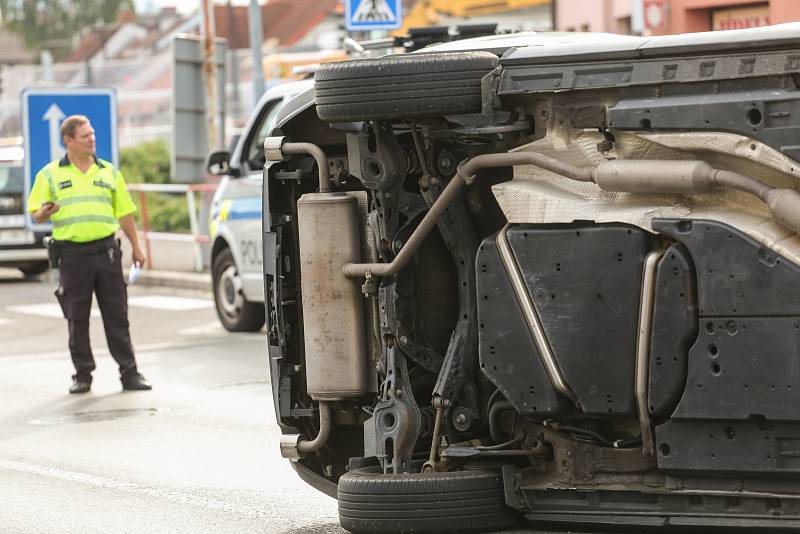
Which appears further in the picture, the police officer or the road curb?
the road curb

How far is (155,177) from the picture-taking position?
37281 millimetres

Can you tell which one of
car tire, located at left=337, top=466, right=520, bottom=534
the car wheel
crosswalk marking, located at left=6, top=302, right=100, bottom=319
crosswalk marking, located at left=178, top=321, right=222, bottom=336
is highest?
car tire, located at left=337, top=466, right=520, bottom=534

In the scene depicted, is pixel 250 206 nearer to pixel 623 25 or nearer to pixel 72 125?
pixel 72 125

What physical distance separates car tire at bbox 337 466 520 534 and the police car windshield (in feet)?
56.9

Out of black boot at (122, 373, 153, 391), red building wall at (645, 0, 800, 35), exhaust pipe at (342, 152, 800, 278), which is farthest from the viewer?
red building wall at (645, 0, 800, 35)

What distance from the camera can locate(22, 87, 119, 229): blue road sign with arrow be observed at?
19094mm

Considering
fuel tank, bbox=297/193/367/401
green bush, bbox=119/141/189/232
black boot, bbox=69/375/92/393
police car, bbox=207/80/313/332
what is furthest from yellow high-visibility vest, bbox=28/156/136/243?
green bush, bbox=119/141/189/232

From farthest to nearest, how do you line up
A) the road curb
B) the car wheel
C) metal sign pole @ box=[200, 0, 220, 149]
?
1. the car wheel
2. metal sign pole @ box=[200, 0, 220, 149]
3. the road curb

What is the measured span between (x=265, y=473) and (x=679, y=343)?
→ 330 cm

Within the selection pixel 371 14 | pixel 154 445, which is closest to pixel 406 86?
pixel 154 445

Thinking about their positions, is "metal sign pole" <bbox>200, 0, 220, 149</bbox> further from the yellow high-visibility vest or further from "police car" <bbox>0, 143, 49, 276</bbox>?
the yellow high-visibility vest

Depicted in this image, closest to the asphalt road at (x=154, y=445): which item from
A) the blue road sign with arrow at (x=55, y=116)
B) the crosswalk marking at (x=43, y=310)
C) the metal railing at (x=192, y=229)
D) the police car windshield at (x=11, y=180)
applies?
the crosswalk marking at (x=43, y=310)

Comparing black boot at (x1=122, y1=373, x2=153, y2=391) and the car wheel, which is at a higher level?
black boot at (x1=122, y1=373, x2=153, y2=391)

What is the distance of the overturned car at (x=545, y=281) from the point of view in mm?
6012
